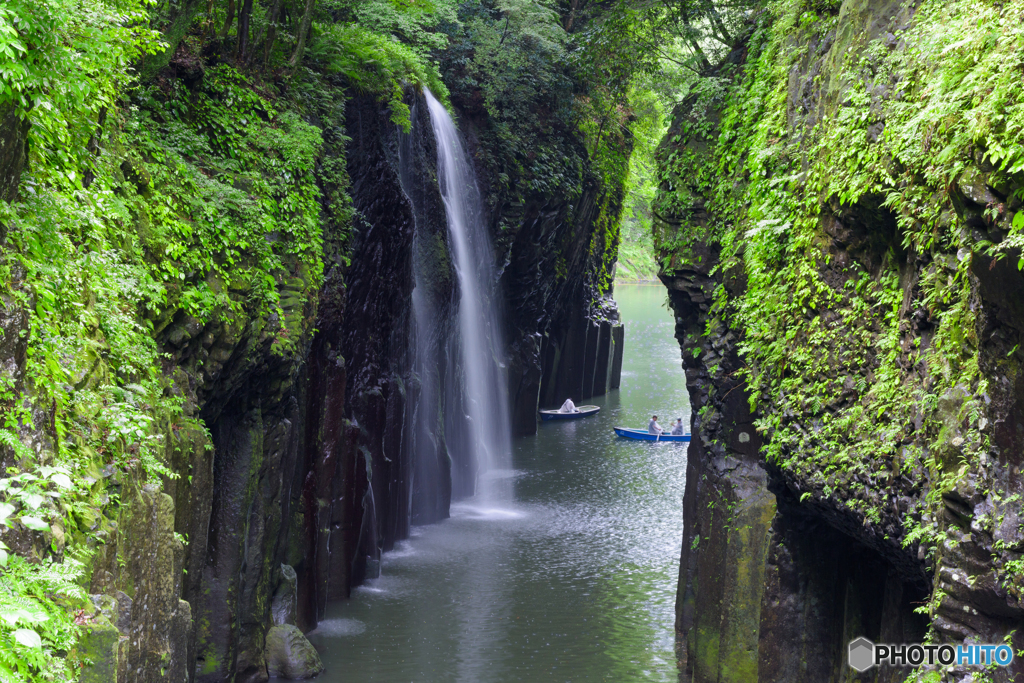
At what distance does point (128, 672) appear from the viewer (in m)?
6.79

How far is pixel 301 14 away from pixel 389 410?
25.4 feet

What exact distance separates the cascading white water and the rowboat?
15.1ft

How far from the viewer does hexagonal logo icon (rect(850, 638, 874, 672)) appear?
9.27 meters

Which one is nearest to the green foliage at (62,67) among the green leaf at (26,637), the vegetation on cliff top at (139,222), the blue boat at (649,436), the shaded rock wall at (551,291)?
the vegetation on cliff top at (139,222)

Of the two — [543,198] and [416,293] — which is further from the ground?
[543,198]

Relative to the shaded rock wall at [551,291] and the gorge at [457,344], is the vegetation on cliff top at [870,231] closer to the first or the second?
the gorge at [457,344]

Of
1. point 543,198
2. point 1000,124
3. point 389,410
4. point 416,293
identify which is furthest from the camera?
point 543,198

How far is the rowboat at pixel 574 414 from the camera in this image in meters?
32.3

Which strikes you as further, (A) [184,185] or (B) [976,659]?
(A) [184,185]

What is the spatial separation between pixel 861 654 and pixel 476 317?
1530 cm

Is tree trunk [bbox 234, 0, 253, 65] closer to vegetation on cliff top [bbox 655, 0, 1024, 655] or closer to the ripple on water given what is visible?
vegetation on cliff top [bbox 655, 0, 1024, 655]

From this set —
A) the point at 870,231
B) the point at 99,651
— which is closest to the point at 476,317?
the point at 870,231

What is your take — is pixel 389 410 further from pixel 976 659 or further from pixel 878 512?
pixel 976 659

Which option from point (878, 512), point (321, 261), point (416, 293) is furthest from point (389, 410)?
point (878, 512)
